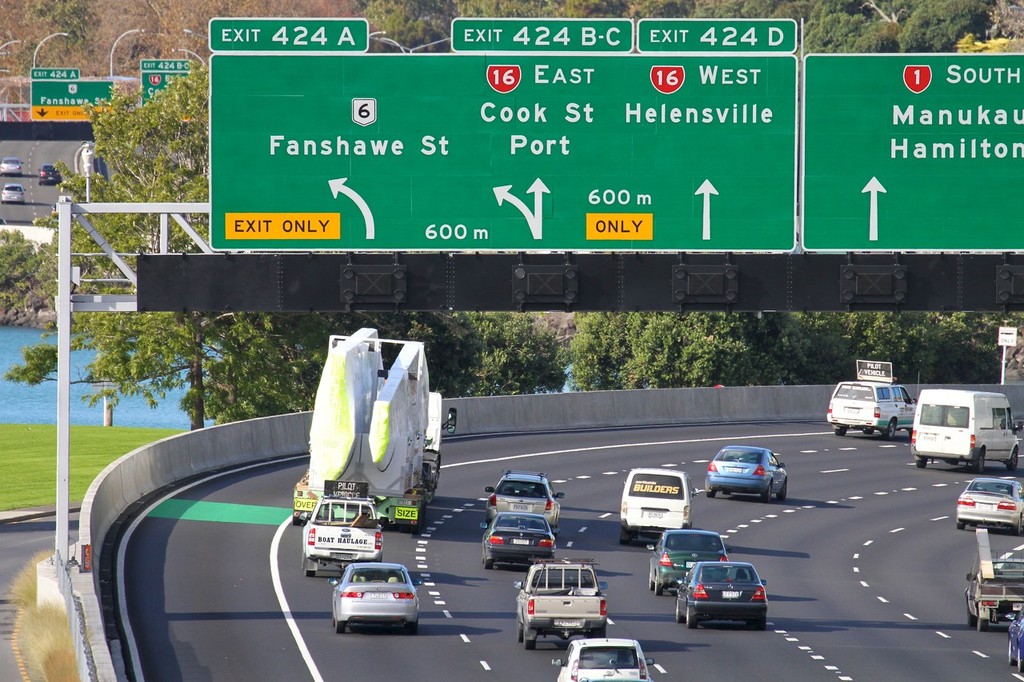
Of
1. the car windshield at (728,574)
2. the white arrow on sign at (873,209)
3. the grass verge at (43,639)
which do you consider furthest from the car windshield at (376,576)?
the white arrow on sign at (873,209)

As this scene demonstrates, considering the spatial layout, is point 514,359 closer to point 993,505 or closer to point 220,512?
point 220,512

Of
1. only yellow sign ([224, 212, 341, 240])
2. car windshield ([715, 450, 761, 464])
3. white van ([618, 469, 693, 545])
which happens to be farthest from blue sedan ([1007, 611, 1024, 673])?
car windshield ([715, 450, 761, 464])

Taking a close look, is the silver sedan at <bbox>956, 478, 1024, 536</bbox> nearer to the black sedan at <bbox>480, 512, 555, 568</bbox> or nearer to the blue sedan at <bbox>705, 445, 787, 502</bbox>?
the blue sedan at <bbox>705, 445, 787, 502</bbox>

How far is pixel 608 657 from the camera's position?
81.6 feet

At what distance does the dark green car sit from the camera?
35438 millimetres

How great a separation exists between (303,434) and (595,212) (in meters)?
33.7

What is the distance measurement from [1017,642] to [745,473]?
66.5ft

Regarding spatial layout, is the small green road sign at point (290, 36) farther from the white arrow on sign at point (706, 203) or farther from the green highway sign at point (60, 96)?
the green highway sign at point (60, 96)

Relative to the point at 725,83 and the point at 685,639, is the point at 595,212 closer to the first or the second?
the point at 725,83

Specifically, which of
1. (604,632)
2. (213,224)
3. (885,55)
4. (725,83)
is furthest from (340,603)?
(885,55)

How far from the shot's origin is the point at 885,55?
26.9 meters

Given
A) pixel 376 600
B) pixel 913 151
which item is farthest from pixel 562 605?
pixel 913 151

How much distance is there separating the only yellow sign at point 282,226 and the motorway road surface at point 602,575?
24.2 feet

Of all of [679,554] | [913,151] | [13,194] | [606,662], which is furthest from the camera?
[13,194]
